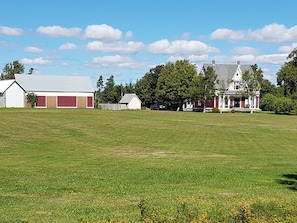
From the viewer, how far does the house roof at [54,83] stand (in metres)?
88.8

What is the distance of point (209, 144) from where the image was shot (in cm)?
2775

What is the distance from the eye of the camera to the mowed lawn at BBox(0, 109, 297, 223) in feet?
30.7

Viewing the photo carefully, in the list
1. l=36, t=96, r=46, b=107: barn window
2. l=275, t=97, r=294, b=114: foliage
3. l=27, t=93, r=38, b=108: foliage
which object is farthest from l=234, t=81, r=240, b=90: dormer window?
l=27, t=93, r=38, b=108: foliage

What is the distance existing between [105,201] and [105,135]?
890 inches

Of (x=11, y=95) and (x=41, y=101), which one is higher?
(x=11, y=95)

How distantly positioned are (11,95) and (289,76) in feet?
173

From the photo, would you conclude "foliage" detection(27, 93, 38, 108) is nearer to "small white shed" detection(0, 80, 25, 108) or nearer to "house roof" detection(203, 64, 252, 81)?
"small white shed" detection(0, 80, 25, 108)

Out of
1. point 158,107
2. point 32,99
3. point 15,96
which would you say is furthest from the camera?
point 158,107

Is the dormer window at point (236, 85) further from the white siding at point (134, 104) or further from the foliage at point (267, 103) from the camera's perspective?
the white siding at point (134, 104)

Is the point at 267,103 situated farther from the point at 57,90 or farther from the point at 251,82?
the point at 57,90

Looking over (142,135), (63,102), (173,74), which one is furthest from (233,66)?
(142,135)

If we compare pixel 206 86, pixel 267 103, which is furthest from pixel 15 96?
pixel 267 103

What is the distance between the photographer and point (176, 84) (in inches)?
3703

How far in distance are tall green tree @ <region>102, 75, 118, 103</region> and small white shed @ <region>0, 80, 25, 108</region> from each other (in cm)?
3828
